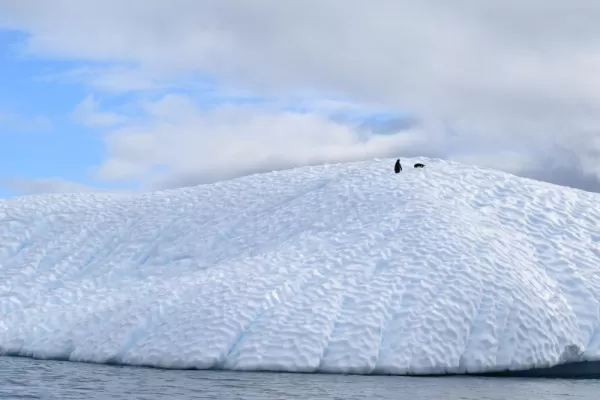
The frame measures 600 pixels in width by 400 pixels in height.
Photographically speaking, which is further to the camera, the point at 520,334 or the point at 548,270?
the point at 548,270

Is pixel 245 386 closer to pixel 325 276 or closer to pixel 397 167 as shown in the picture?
pixel 325 276

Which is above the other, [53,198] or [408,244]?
[53,198]

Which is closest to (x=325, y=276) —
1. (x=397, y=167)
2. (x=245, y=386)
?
Result: (x=245, y=386)

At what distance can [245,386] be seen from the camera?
12766 millimetres

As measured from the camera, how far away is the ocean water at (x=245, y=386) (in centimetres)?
1174

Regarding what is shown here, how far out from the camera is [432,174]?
24891 mm

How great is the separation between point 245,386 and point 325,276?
5611 millimetres

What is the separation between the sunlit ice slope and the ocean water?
0.83m

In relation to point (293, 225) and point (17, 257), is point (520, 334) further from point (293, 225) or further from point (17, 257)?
point (17, 257)

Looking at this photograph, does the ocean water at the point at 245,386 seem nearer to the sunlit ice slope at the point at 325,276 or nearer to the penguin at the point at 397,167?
the sunlit ice slope at the point at 325,276

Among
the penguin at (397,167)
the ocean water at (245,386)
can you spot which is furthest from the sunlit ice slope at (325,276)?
the ocean water at (245,386)

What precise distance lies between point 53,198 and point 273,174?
28.7 ft

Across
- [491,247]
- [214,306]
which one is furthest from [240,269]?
[491,247]

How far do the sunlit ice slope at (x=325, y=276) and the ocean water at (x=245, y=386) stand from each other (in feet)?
2.73
